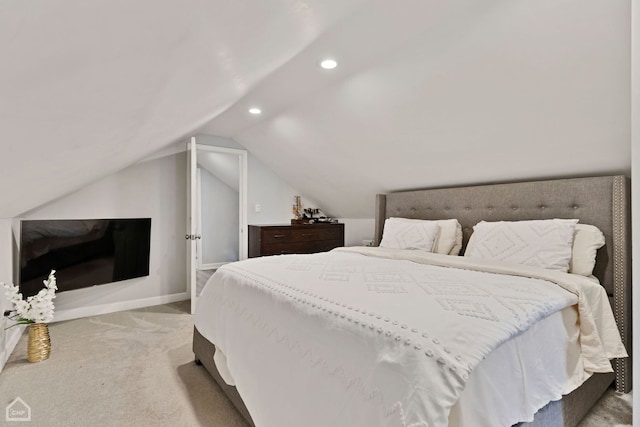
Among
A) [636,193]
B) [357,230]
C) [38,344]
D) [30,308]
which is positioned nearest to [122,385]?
[38,344]

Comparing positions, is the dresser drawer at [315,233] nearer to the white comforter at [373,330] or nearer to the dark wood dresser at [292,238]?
the dark wood dresser at [292,238]

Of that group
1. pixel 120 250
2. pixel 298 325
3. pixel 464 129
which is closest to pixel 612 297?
pixel 464 129

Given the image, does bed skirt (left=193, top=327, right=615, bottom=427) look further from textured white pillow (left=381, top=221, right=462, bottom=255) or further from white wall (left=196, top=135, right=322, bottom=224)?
white wall (left=196, top=135, right=322, bottom=224)

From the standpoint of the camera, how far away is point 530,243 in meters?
2.21

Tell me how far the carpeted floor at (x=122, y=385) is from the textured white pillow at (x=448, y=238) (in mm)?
1348

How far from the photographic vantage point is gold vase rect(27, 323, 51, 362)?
232 centimetres

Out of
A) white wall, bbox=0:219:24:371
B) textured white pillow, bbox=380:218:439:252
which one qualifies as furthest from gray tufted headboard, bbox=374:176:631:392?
white wall, bbox=0:219:24:371

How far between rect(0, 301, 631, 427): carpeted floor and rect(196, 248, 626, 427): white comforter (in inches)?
13.0

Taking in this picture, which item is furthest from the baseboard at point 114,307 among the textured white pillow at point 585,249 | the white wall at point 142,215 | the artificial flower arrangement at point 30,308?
the textured white pillow at point 585,249

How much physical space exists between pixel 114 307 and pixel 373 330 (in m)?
3.51

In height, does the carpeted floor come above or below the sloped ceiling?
below

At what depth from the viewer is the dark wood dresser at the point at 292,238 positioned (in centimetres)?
408

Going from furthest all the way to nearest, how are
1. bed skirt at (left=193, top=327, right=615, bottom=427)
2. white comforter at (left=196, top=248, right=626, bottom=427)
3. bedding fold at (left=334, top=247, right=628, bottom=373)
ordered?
bedding fold at (left=334, top=247, right=628, bottom=373) < bed skirt at (left=193, top=327, right=615, bottom=427) < white comforter at (left=196, top=248, right=626, bottom=427)

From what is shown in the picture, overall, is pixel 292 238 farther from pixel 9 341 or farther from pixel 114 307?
pixel 9 341
